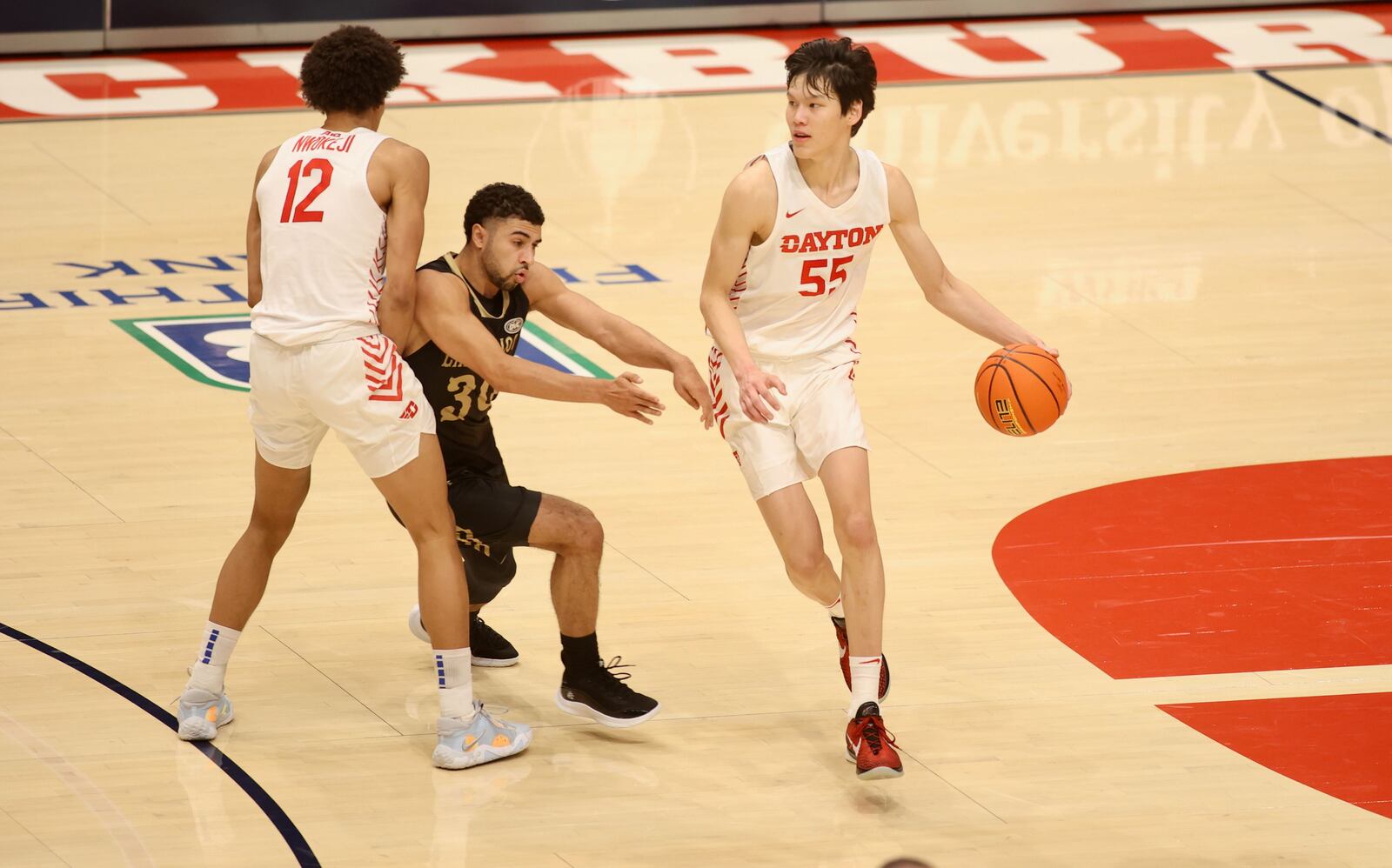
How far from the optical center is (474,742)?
6.05m

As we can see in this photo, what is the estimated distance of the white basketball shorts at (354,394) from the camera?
5801 mm

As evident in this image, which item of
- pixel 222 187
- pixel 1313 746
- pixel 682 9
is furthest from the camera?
pixel 682 9

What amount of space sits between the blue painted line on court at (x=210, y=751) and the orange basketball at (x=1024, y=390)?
8.08 ft

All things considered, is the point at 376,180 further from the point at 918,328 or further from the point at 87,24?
the point at 87,24

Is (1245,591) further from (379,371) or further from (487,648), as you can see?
(379,371)

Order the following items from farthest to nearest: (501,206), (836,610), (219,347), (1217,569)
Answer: (219,347)
(1217,569)
(836,610)
(501,206)

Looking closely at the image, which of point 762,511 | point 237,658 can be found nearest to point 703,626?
point 762,511

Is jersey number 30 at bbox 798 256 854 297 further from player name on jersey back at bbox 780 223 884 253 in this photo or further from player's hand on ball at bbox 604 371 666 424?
player's hand on ball at bbox 604 371 666 424

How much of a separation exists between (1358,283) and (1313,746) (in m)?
5.52

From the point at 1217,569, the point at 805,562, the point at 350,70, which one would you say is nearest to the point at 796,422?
the point at 805,562

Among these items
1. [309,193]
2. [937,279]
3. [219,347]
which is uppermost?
[309,193]

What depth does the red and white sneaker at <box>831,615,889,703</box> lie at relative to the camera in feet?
20.6

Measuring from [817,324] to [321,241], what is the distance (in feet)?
5.27

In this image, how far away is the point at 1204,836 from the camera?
5.72 metres
